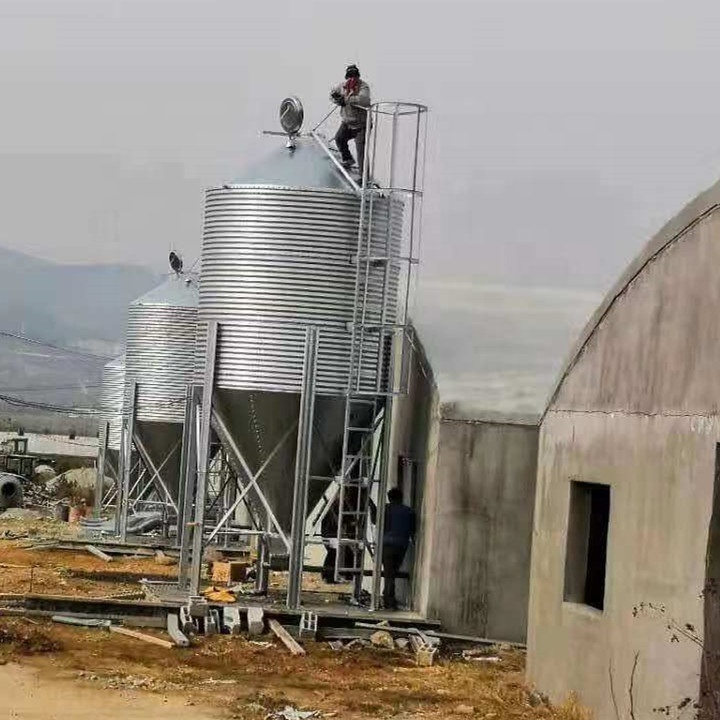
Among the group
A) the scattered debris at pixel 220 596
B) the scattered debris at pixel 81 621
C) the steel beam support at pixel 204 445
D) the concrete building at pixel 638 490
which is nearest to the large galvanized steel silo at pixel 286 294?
the steel beam support at pixel 204 445

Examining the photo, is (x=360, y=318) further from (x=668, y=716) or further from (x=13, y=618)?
(x=668, y=716)

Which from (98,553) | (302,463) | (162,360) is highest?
(162,360)

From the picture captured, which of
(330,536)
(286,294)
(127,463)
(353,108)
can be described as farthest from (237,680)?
(127,463)

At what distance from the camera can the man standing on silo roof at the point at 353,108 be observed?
18109mm

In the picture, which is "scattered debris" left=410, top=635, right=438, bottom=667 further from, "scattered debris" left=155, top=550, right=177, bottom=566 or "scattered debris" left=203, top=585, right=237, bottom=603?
"scattered debris" left=155, top=550, right=177, bottom=566

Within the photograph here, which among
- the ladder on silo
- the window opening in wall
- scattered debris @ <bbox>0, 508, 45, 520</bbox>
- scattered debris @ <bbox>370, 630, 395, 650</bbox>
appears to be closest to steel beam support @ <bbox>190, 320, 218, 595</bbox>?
the ladder on silo

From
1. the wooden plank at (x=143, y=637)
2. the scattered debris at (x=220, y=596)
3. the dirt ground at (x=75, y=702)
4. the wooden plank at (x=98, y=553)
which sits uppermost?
the scattered debris at (x=220, y=596)

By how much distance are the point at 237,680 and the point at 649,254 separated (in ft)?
18.4

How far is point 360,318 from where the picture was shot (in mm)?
17516

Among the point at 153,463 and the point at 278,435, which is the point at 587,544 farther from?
the point at 153,463

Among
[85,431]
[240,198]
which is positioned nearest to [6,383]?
[85,431]

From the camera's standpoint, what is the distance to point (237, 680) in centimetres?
1403

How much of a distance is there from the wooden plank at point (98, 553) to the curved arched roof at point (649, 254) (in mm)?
15287

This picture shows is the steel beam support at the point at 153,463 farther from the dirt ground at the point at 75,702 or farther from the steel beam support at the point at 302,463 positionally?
the dirt ground at the point at 75,702
